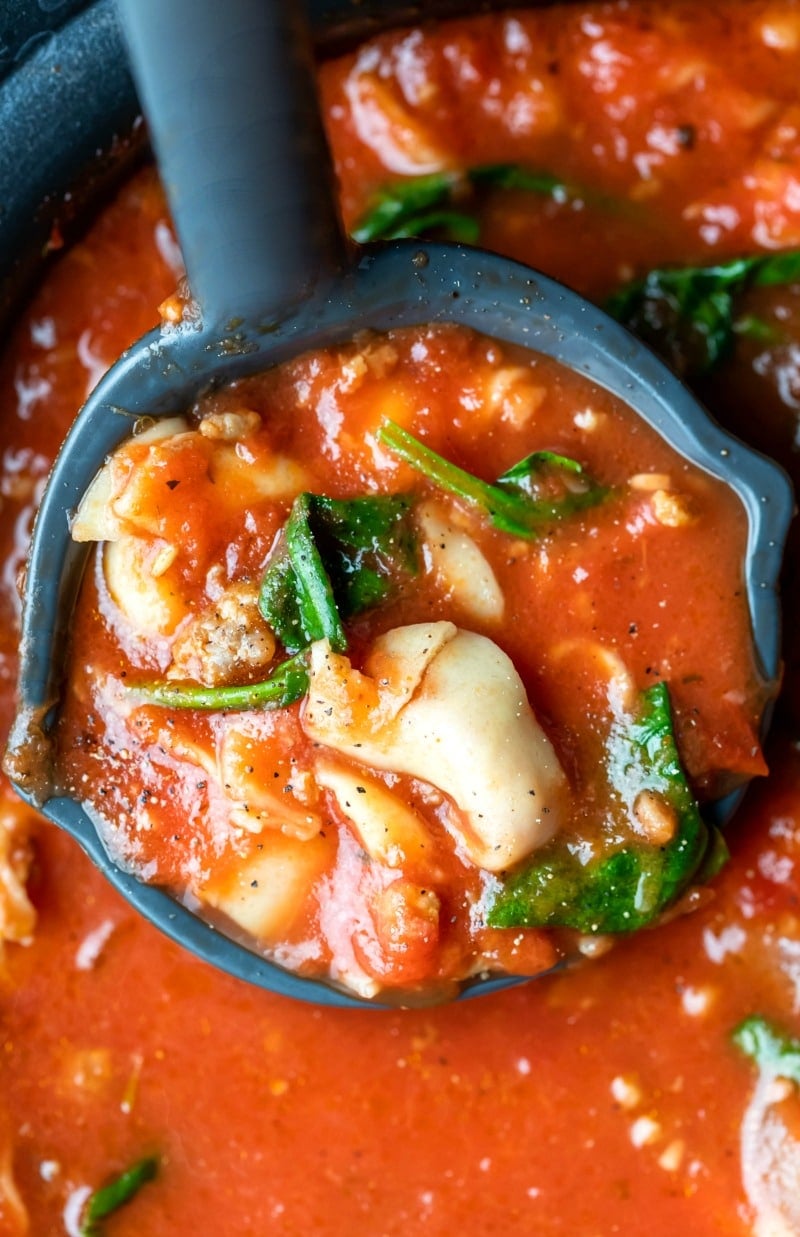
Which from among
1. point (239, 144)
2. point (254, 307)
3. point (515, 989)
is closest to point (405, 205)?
point (254, 307)

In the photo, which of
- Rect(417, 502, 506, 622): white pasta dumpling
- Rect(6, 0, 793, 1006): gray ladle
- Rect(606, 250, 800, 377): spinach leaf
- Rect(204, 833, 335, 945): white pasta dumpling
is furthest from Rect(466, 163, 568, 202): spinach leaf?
Rect(204, 833, 335, 945): white pasta dumpling

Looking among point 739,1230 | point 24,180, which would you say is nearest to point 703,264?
point 24,180

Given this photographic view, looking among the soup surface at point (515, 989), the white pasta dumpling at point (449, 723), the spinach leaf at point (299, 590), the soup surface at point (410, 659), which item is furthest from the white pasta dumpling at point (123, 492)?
the soup surface at point (515, 989)

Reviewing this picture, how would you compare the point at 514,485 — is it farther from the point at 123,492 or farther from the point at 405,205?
the point at 405,205

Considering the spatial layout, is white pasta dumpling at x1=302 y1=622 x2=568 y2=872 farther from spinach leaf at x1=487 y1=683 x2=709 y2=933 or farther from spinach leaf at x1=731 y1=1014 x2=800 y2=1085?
spinach leaf at x1=731 y1=1014 x2=800 y2=1085

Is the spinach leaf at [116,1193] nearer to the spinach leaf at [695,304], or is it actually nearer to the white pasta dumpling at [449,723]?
the white pasta dumpling at [449,723]

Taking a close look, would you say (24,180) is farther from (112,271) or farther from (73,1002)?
(73,1002)
